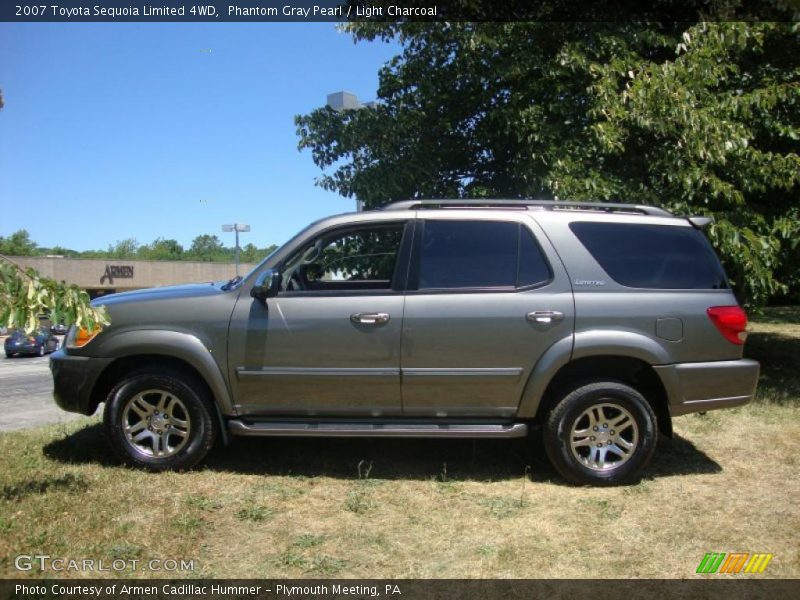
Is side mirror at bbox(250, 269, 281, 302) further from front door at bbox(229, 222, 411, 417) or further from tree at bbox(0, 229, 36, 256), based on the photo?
tree at bbox(0, 229, 36, 256)

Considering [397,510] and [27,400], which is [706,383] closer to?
[397,510]

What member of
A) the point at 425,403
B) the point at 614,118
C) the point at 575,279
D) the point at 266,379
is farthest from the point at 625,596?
the point at 614,118

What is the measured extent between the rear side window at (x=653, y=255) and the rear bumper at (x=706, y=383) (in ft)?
1.89

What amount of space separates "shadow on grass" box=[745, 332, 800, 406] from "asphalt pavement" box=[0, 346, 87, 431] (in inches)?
323

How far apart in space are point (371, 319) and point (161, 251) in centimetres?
12035

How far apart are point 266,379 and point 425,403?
114cm

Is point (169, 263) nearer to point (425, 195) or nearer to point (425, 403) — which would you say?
point (425, 195)

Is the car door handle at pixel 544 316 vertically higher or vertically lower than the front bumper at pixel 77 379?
higher

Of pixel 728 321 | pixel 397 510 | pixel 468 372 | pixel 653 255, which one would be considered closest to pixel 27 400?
pixel 397 510

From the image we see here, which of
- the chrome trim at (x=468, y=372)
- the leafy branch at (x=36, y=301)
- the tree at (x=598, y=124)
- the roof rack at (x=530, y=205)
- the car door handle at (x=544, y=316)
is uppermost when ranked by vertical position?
the tree at (x=598, y=124)

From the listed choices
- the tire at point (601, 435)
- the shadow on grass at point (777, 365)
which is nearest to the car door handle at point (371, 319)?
the tire at point (601, 435)

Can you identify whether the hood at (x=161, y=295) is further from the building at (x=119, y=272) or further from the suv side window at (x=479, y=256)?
the building at (x=119, y=272)

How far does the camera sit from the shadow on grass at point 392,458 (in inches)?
196

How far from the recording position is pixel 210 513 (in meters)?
4.12
